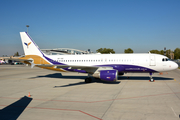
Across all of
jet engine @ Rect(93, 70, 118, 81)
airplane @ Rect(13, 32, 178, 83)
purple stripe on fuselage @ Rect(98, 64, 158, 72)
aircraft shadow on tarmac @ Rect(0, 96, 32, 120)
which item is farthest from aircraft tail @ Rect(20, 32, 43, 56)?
aircraft shadow on tarmac @ Rect(0, 96, 32, 120)

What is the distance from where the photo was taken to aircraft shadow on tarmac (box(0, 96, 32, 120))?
9301 mm

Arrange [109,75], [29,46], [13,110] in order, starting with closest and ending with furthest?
[13,110] → [109,75] → [29,46]

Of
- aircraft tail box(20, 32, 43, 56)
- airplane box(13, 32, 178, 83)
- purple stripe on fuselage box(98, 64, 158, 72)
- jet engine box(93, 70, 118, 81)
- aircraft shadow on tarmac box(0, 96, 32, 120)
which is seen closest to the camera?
aircraft shadow on tarmac box(0, 96, 32, 120)

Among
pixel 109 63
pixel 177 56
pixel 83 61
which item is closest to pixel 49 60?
pixel 83 61

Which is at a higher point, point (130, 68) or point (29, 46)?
point (29, 46)

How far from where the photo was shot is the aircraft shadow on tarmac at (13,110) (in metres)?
9.30

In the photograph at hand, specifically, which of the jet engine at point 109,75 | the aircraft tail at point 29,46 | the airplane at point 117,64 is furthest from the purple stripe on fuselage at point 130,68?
the aircraft tail at point 29,46

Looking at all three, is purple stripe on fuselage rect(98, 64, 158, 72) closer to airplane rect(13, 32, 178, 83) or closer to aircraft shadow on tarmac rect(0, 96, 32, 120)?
airplane rect(13, 32, 178, 83)

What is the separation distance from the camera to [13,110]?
34.6 feet

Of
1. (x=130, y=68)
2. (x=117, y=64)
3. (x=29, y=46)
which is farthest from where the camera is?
(x=29, y=46)

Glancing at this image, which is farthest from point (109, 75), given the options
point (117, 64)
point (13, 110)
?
point (13, 110)

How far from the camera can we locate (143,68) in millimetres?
A: 21516

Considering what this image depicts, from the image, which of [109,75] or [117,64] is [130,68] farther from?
[109,75]

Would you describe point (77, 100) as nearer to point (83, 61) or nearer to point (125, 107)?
point (125, 107)
